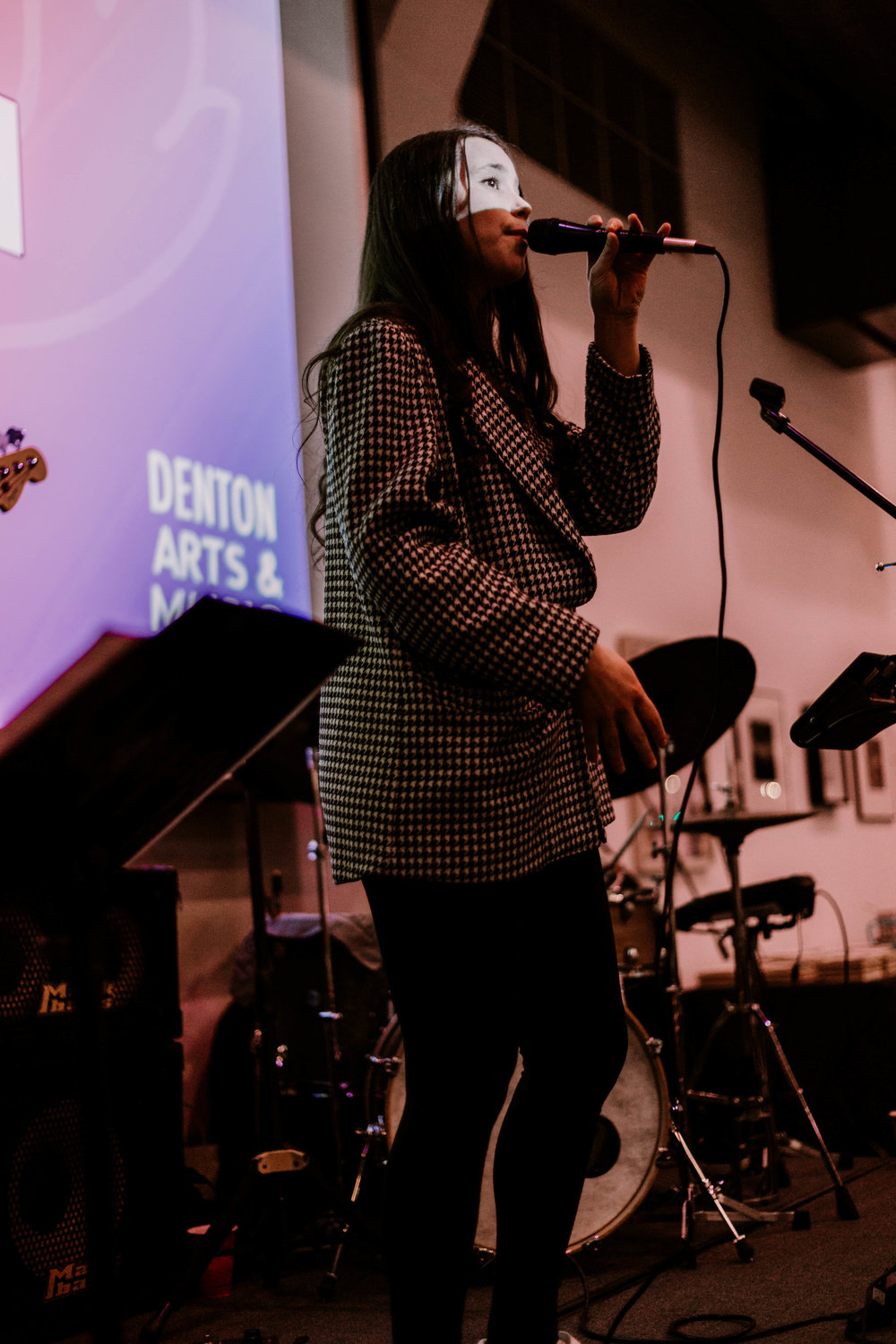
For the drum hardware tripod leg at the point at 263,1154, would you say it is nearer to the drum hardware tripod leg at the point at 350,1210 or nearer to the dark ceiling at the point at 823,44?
the drum hardware tripod leg at the point at 350,1210

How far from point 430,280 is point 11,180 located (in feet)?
5.46

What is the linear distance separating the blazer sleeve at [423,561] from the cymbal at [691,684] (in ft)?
4.55

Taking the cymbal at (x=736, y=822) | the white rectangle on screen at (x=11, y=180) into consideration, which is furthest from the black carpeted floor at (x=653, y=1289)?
the white rectangle on screen at (x=11, y=180)

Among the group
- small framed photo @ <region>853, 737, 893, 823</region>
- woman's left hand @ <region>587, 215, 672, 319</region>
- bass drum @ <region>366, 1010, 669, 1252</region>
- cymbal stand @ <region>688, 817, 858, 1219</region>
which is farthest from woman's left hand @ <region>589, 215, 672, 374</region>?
small framed photo @ <region>853, 737, 893, 823</region>

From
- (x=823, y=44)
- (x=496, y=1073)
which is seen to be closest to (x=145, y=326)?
(x=496, y=1073)

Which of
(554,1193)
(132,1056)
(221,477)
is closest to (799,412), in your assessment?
(221,477)

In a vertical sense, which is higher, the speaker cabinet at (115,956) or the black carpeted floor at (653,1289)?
the speaker cabinet at (115,956)

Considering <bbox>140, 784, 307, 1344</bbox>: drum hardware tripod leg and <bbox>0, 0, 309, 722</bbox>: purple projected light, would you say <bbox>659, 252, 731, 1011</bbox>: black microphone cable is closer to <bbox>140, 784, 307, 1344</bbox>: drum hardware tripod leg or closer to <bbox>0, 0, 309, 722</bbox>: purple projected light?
<bbox>140, 784, 307, 1344</bbox>: drum hardware tripod leg

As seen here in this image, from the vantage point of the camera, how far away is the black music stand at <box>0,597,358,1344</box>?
0.83 meters

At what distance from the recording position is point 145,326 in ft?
9.54

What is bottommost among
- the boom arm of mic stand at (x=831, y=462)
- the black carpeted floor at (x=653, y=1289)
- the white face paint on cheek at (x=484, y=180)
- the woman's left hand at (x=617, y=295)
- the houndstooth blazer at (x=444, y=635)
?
the black carpeted floor at (x=653, y=1289)

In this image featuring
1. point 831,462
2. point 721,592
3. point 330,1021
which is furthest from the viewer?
point 330,1021

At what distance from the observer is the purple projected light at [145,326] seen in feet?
8.59

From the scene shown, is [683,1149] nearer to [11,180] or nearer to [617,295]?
[617,295]
